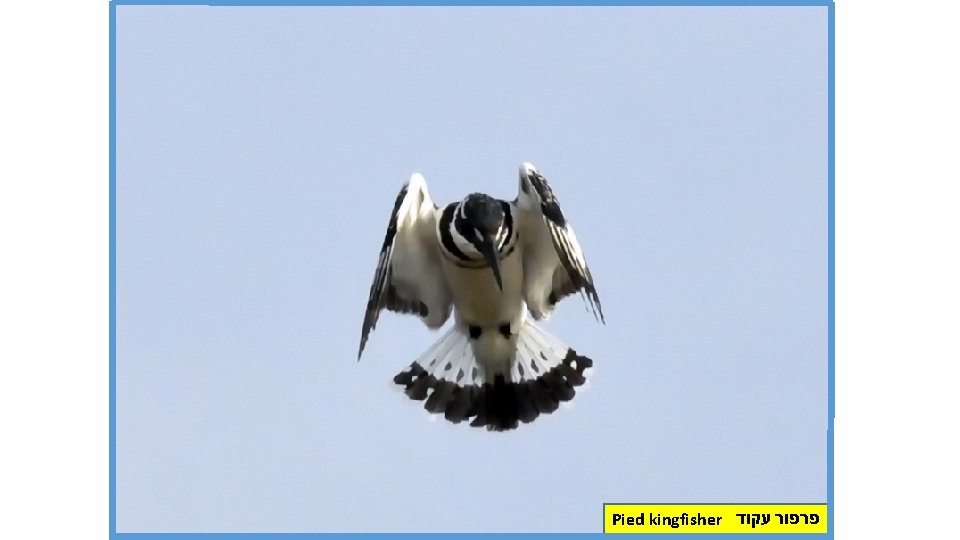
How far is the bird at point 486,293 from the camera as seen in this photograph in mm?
7023

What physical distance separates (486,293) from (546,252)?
0.29 m

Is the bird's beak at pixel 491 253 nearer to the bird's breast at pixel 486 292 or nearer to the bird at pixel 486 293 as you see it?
the bird at pixel 486 293

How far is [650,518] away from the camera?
719 centimetres

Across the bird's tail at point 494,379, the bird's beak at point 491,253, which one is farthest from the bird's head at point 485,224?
the bird's tail at point 494,379

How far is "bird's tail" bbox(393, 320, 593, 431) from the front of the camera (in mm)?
7637

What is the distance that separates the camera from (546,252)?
24.0 feet

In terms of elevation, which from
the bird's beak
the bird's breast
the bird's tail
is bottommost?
the bird's tail

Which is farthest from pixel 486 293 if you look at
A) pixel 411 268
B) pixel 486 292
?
pixel 411 268

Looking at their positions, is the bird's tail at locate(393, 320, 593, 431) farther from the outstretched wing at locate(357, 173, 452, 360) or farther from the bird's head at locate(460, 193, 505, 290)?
the bird's head at locate(460, 193, 505, 290)

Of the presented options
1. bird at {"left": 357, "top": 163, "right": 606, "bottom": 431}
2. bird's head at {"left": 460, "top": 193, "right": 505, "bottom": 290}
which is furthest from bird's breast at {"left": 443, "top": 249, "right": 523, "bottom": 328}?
bird's head at {"left": 460, "top": 193, "right": 505, "bottom": 290}

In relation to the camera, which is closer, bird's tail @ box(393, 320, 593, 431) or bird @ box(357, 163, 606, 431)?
bird @ box(357, 163, 606, 431)
